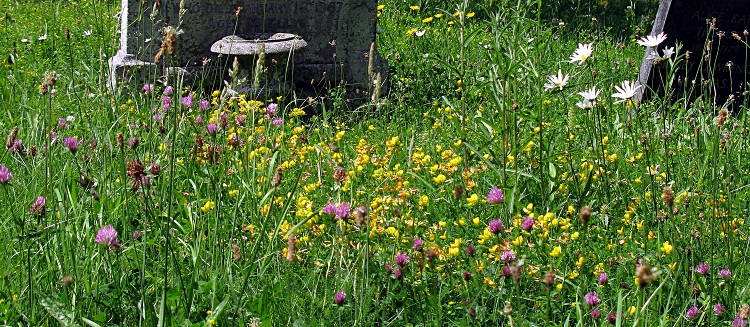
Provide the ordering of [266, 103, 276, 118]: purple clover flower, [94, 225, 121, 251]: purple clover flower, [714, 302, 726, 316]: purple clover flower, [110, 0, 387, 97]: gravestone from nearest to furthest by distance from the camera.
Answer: [94, 225, 121, 251]: purple clover flower
[714, 302, 726, 316]: purple clover flower
[266, 103, 276, 118]: purple clover flower
[110, 0, 387, 97]: gravestone

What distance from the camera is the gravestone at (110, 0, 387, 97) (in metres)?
4.88

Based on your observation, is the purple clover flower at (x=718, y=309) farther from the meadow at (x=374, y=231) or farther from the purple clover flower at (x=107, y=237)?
the purple clover flower at (x=107, y=237)

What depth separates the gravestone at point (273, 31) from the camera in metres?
4.88

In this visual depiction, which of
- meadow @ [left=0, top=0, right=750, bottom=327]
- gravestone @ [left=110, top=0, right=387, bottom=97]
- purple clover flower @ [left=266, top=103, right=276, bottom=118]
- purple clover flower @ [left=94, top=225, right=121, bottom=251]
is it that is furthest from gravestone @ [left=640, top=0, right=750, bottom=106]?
purple clover flower @ [left=94, top=225, right=121, bottom=251]

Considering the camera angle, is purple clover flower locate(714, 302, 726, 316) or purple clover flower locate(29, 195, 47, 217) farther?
purple clover flower locate(714, 302, 726, 316)

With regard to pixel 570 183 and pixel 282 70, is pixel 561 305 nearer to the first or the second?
pixel 570 183

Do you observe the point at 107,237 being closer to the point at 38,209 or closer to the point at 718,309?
the point at 38,209

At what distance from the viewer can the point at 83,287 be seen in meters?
2.21

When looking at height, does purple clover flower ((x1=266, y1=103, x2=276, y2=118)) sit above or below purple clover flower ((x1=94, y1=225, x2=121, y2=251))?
below

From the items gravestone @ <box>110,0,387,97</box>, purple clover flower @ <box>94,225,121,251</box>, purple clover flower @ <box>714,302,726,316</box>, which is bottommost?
gravestone @ <box>110,0,387,97</box>

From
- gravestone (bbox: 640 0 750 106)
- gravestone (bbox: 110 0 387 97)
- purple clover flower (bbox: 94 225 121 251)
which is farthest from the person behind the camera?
gravestone (bbox: 640 0 750 106)

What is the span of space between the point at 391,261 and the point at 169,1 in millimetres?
2900

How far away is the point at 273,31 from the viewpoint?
203 inches

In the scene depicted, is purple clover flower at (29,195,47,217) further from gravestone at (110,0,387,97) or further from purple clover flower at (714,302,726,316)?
gravestone at (110,0,387,97)
